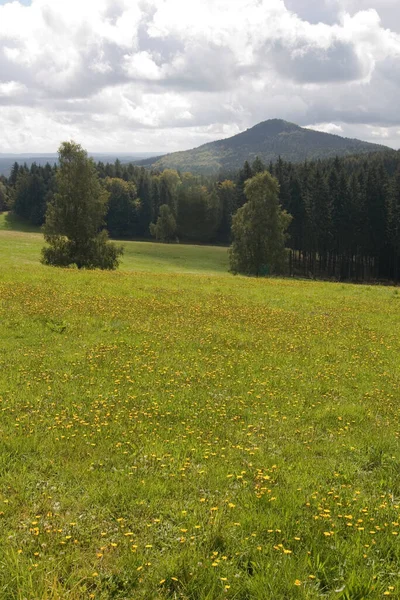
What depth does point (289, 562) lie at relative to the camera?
5383 mm

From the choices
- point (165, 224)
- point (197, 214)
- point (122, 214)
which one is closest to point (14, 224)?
point (122, 214)

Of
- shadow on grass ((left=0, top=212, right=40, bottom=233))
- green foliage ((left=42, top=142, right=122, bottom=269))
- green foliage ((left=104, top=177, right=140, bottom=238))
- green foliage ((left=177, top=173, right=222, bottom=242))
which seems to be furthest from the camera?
green foliage ((left=104, top=177, right=140, bottom=238))

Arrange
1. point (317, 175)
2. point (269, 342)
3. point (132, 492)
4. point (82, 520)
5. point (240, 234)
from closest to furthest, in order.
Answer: point (82, 520)
point (132, 492)
point (269, 342)
point (240, 234)
point (317, 175)

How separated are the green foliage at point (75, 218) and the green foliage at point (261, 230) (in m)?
24.6

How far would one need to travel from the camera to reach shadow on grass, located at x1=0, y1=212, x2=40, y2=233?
418 feet

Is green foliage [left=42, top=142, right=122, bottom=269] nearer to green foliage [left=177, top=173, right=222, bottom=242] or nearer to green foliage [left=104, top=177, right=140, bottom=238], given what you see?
green foliage [left=177, top=173, right=222, bottom=242]

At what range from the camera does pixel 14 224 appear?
13312cm

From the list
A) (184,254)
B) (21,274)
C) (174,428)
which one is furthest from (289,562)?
(184,254)

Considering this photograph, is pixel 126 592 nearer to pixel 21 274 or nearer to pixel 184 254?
pixel 21 274

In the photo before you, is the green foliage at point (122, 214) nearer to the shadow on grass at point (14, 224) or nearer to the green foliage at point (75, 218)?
the shadow on grass at point (14, 224)

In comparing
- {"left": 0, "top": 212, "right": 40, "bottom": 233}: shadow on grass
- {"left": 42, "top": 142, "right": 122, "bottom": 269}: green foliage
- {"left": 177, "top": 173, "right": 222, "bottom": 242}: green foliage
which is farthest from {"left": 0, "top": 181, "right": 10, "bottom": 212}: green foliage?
{"left": 42, "top": 142, "right": 122, "bottom": 269}: green foliage

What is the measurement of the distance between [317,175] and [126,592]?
8960 cm

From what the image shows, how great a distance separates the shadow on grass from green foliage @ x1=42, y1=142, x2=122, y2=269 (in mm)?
87160

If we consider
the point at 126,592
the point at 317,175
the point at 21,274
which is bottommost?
the point at 126,592
